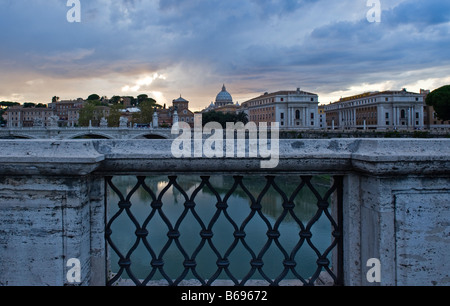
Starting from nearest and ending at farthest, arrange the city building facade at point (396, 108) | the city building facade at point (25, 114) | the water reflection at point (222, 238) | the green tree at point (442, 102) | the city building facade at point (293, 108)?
the water reflection at point (222, 238), the green tree at point (442, 102), the city building facade at point (396, 108), the city building facade at point (293, 108), the city building facade at point (25, 114)

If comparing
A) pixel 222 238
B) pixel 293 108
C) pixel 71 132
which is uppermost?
pixel 293 108

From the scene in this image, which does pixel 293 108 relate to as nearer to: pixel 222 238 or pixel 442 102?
pixel 442 102

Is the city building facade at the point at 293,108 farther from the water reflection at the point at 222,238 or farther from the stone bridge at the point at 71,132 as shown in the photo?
the water reflection at the point at 222,238

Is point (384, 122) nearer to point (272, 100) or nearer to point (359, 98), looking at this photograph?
point (359, 98)

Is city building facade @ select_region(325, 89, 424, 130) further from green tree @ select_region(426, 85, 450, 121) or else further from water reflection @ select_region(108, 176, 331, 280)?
water reflection @ select_region(108, 176, 331, 280)

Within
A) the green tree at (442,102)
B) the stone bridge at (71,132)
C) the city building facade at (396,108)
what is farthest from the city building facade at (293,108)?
the stone bridge at (71,132)

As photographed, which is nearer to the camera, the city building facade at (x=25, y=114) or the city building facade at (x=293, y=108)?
the city building facade at (x=293, y=108)

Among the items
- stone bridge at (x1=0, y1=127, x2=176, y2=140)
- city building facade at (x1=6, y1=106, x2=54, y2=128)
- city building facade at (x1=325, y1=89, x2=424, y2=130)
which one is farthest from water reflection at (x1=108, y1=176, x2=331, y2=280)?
city building facade at (x1=6, y1=106, x2=54, y2=128)

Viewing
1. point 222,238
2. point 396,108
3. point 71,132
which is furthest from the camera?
point 396,108

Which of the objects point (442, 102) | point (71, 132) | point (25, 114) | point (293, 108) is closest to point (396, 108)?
point (293, 108)

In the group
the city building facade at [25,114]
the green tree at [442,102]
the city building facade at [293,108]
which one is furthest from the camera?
the city building facade at [25,114]

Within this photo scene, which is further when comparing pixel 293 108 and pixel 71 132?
pixel 293 108

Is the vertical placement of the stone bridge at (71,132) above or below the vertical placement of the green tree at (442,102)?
below
